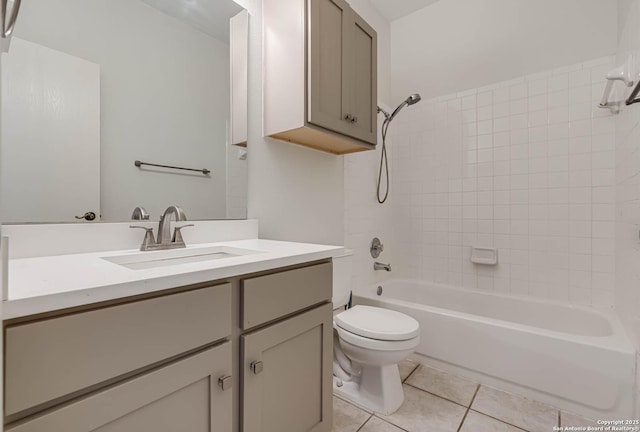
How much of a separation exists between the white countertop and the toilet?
2.23ft

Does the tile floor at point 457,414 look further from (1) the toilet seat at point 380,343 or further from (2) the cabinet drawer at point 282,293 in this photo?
(2) the cabinet drawer at point 282,293

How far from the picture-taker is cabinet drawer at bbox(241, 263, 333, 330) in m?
0.87

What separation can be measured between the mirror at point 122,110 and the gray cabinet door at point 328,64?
1.32 ft

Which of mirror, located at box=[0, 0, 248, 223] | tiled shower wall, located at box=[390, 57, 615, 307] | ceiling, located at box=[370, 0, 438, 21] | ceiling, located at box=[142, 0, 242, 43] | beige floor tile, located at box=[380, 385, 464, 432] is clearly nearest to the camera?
mirror, located at box=[0, 0, 248, 223]

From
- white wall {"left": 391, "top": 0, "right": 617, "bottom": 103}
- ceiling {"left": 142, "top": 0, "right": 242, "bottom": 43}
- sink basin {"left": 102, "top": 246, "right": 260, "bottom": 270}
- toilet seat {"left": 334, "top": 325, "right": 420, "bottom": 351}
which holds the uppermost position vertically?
white wall {"left": 391, "top": 0, "right": 617, "bottom": 103}

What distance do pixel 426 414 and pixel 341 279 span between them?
754 mm

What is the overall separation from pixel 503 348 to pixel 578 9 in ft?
7.14

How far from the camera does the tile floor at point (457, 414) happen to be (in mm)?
1354

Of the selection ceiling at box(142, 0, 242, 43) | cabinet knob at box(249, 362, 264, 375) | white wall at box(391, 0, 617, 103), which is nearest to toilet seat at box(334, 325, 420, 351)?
cabinet knob at box(249, 362, 264, 375)

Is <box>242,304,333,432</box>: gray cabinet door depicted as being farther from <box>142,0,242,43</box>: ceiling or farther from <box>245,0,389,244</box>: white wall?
<box>142,0,242,43</box>: ceiling

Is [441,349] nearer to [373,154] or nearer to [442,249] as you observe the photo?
[442,249]

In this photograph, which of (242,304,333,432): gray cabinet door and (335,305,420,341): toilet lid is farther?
(335,305,420,341): toilet lid

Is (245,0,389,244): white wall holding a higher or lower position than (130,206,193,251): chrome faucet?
higher

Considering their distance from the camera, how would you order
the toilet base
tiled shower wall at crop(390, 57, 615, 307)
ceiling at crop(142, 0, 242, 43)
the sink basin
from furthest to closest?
tiled shower wall at crop(390, 57, 615, 307)
the toilet base
ceiling at crop(142, 0, 242, 43)
the sink basin
